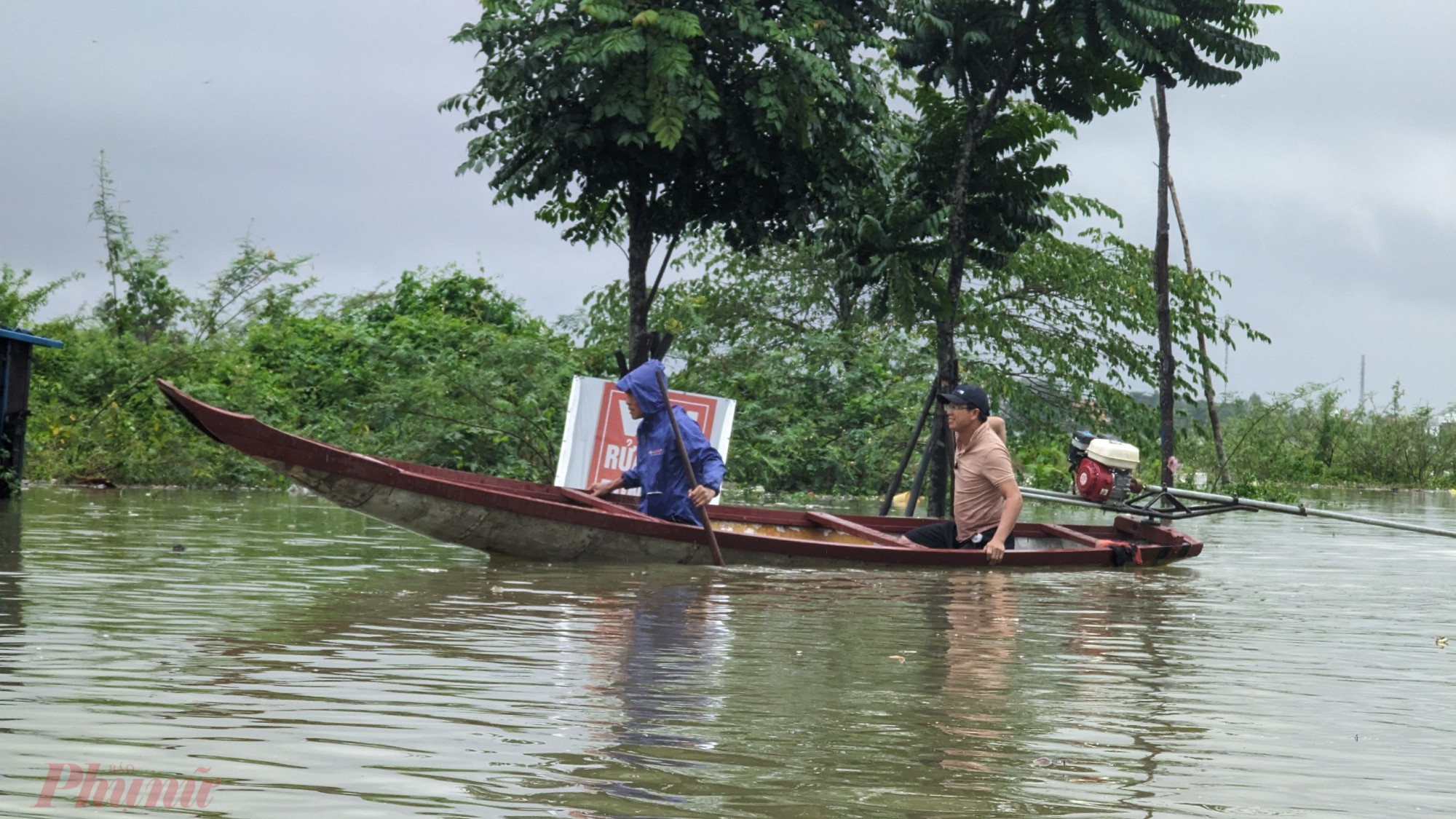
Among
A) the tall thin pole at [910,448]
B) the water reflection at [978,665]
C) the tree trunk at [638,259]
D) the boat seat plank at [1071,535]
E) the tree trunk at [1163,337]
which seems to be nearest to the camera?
the water reflection at [978,665]

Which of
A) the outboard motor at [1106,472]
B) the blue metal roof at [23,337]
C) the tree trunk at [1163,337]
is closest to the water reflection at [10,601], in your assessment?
the blue metal roof at [23,337]

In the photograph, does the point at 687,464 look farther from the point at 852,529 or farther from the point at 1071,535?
the point at 1071,535

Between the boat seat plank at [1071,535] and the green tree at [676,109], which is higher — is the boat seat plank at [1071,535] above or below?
below

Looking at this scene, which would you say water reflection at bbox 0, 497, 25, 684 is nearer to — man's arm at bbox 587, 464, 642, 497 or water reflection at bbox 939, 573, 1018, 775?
water reflection at bbox 939, 573, 1018, 775

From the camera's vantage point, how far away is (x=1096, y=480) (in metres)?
13.3

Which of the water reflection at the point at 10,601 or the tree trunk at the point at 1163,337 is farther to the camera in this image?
the tree trunk at the point at 1163,337

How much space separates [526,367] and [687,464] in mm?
9838

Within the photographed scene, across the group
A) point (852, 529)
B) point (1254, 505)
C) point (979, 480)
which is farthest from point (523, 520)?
point (1254, 505)

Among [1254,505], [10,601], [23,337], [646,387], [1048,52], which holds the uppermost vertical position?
[1048,52]

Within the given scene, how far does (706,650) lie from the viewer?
6.82 metres

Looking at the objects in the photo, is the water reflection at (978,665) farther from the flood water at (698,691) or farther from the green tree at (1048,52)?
the green tree at (1048,52)

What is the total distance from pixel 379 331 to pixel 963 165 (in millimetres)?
11389

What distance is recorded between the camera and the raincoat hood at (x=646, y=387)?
11.3 meters

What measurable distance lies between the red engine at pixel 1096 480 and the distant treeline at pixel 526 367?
5.98 m
